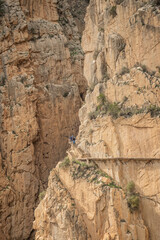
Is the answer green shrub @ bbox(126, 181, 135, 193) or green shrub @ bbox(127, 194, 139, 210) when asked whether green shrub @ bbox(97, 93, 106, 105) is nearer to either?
green shrub @ bbox(126, 181, 135, 193)

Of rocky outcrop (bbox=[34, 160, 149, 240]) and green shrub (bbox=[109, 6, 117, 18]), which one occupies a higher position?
green shrub (bbox=[109, 6, 117, 18])

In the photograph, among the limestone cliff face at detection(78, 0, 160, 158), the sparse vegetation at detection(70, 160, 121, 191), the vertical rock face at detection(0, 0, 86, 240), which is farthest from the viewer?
the vertical rock face at detection(0, 0, 86, 240)

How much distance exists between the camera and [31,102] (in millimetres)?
29984

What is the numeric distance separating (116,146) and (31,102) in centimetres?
1474

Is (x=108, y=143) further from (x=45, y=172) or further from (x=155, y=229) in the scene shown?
(x=45, y=172)

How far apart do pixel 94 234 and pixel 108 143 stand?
5017mm

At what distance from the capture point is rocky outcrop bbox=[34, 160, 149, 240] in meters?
16.0

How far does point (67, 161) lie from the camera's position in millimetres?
19609

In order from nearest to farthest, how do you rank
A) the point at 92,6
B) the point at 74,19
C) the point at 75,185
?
1. the point at 75,185
2. the point at 92,6
3. the point at 74,19

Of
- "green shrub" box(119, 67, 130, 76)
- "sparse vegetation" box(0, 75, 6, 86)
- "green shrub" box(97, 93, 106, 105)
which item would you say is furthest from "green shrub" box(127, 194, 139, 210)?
"sparse vegetation" box(0, 75, 6, 86)

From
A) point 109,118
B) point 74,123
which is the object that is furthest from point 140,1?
point 74,123

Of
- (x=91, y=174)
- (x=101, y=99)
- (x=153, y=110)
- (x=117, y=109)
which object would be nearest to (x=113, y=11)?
(x=101, y=99)

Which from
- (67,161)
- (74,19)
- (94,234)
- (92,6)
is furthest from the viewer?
(74,19)

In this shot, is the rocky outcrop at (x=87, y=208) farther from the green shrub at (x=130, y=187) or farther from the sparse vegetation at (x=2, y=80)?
the sparse vegetation at (x=2, y=80)
